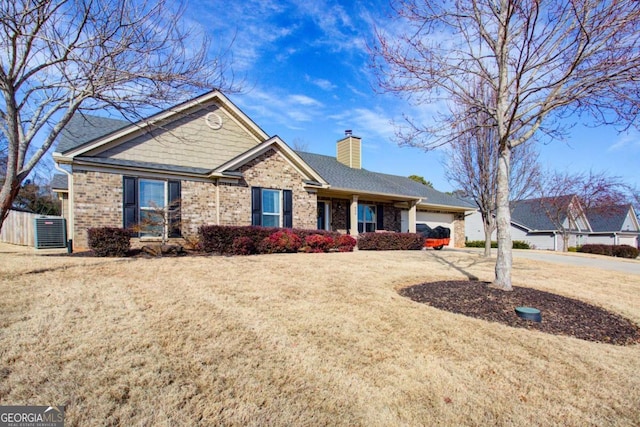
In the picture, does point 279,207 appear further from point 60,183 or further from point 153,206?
point 60,183

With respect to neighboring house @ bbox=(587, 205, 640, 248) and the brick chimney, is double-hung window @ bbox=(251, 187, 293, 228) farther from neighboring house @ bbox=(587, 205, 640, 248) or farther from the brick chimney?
neighboring house @ bbox=(587, 205, 640, 248)

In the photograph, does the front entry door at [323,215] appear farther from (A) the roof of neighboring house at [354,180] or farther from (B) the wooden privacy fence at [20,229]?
(B) the wooden privacy fence at [20,229]

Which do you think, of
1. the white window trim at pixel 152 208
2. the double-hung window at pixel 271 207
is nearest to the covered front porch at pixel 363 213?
the double-hung window at pixel 271 207

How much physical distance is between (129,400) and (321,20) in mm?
8872

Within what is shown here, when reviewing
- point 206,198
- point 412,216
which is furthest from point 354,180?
point 206,198

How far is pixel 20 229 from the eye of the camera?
15.9 meters

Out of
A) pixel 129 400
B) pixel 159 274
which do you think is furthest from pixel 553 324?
pixel 159 274

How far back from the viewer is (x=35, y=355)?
10.5 feet

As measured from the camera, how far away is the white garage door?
835 inches

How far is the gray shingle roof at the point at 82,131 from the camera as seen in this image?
12195mm

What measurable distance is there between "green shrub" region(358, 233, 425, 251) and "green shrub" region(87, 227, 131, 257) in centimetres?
909

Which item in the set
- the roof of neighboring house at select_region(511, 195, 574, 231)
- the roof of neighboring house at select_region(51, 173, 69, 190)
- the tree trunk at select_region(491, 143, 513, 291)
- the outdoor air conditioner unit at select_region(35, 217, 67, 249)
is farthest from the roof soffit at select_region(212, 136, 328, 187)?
the roof of neighboring house at select_region(511, 195, 574, 231)

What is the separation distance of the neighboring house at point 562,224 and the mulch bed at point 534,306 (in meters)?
23.7

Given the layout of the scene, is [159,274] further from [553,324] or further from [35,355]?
[553,324]
